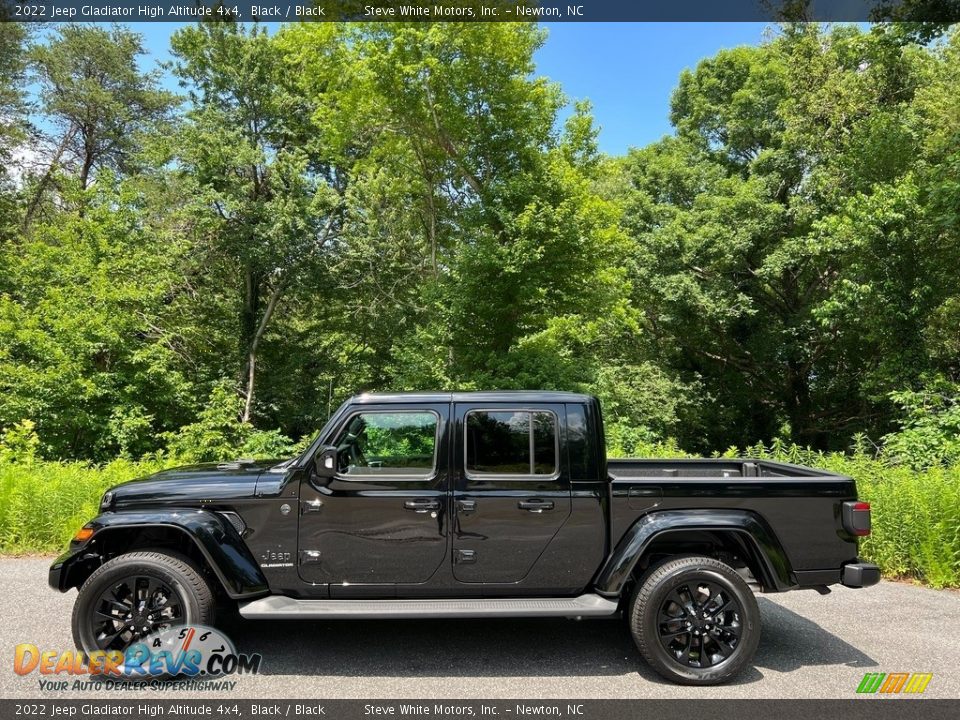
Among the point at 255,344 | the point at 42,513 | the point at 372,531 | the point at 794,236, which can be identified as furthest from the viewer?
the point at 255,344

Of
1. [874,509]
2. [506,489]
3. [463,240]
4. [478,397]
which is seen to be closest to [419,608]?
[506,489]

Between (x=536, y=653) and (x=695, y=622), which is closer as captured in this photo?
(x=695, y=622)

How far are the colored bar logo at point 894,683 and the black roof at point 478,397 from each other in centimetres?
234

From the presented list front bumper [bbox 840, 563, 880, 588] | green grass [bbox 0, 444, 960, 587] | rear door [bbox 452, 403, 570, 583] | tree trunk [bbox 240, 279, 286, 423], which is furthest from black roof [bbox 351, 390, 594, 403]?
tree trunk [bbox 240, 279, 286, 423]

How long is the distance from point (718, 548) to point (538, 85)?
47.2 ft

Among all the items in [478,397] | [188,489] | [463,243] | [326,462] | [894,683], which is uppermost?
[463,243]

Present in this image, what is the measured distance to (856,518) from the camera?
369 cm

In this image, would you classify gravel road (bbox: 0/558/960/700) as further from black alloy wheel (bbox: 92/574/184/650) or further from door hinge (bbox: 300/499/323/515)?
door hinge (bbox: 300/499/323/515)

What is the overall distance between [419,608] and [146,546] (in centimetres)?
188

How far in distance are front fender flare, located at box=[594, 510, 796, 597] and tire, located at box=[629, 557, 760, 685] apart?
0.61 ft

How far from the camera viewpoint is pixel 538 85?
51.3ft

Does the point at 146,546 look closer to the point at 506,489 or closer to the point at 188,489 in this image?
the point at 188,489

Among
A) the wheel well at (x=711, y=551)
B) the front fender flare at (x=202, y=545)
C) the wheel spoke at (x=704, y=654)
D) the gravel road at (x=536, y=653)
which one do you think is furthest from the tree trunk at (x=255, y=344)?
the wheel spoke at (x=704, y=654)

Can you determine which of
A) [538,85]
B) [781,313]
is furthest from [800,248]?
[538,85]
